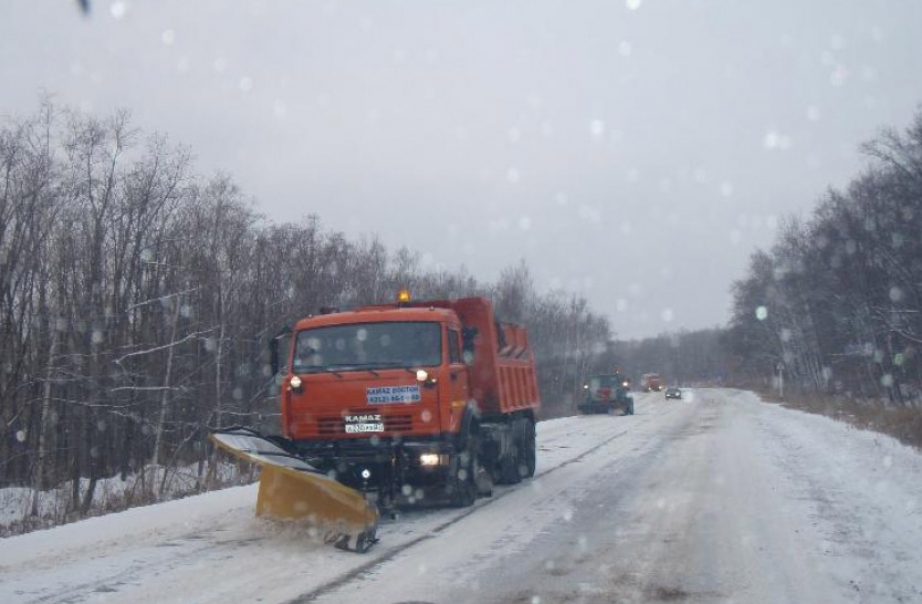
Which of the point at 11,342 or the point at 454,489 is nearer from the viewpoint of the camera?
the point at 454,489

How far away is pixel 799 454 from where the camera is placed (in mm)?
21609

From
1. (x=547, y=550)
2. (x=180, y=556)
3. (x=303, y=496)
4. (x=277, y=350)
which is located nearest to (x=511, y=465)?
(x=277, y=350)

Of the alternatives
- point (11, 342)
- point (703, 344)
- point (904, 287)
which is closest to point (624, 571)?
point (11, 342)

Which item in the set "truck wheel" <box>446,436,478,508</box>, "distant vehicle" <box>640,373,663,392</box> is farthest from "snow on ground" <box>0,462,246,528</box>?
"distant vehicle" <box>640,373,663,392</box>

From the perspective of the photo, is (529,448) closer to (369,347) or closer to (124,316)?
(369,347)

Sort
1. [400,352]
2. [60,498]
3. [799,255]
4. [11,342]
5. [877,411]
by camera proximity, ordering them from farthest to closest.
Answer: [799,255] < [877,411] < [60,498] < [11,342] < [400,352]

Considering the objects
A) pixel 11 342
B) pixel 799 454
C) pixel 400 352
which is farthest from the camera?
pixel 11 342

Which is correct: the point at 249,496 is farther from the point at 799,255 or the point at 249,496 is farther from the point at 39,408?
the point at 799,255

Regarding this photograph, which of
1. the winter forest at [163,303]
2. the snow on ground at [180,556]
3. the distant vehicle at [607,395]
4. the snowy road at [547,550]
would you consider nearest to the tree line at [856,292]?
the winter forest at [163,303]

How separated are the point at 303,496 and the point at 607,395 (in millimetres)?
42810

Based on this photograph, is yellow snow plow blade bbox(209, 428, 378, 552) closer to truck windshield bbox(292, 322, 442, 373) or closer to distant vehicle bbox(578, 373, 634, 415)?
truck windshield bbox(292, 322, 442, 373)

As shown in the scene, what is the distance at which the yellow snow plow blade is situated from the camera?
32.7 feet

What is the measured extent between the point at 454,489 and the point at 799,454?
11915mm

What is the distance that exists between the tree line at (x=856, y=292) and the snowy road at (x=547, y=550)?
24.0 meters
